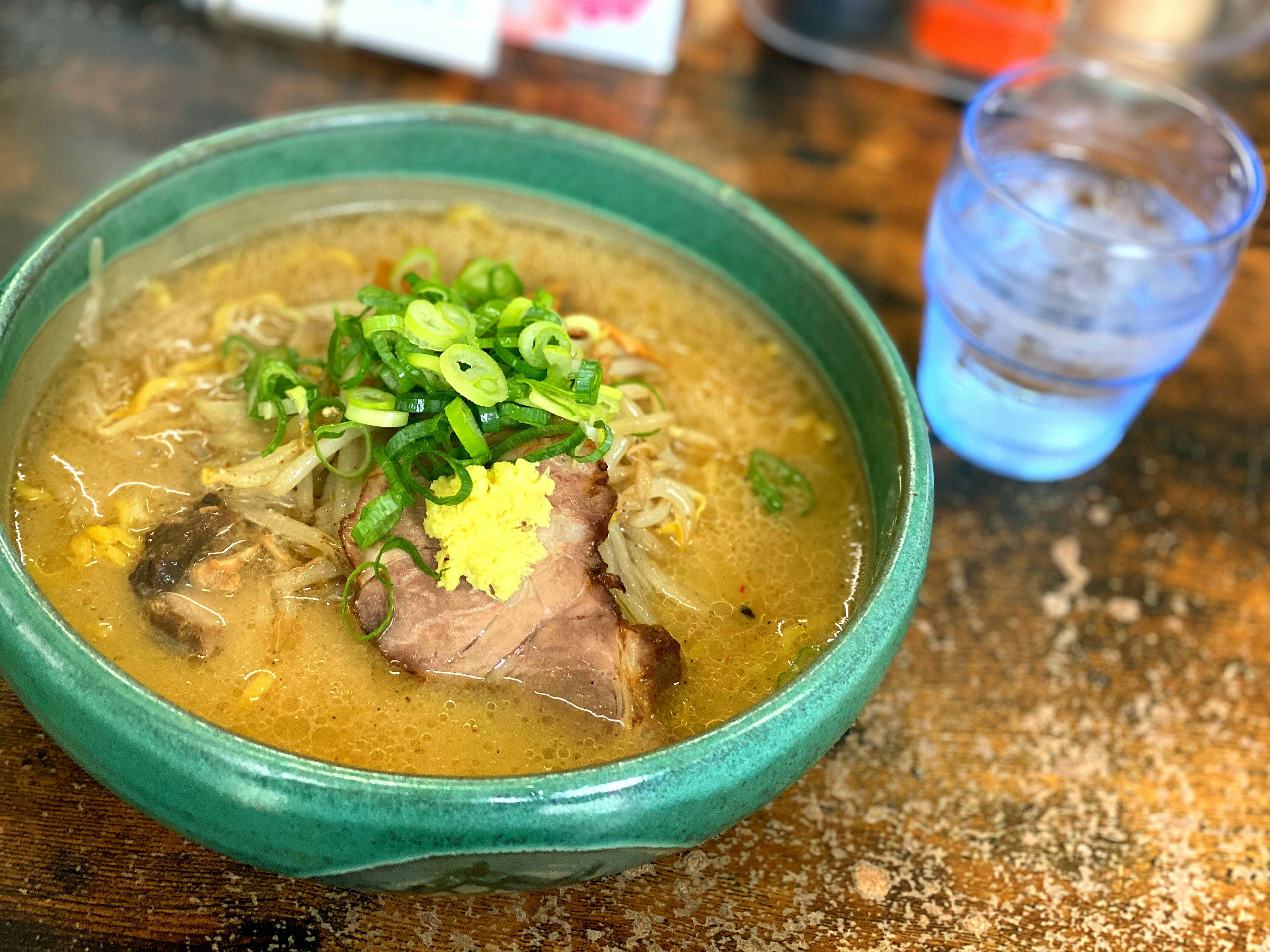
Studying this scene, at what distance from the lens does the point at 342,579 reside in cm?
168

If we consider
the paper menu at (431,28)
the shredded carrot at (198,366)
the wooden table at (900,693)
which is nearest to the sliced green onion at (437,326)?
the shredded carrot at (198,366)

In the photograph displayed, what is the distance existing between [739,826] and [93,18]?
9.26 ft

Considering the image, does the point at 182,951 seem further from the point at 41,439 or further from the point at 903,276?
the point at 903,276

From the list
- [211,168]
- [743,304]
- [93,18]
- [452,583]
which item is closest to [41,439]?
[211,168]

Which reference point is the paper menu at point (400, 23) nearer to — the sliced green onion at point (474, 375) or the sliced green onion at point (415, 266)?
the sliced green onion at point (415, 266)

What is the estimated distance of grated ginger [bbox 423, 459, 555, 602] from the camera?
1.56 meters

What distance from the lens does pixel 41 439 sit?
70.9 inches

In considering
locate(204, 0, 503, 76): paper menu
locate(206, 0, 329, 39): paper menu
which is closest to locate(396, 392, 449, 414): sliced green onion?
locate(204, 0, 503, 76): paper menu

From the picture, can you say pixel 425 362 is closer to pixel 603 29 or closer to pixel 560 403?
pixel 560 403

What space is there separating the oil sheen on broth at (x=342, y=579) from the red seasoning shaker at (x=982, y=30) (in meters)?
1.81

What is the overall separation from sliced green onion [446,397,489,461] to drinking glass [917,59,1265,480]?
1.22 metres

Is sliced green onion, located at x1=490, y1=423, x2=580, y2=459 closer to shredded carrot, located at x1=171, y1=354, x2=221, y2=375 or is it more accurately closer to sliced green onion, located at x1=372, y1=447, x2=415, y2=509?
sliced green onion, located at x1=372, y1=447, x2=415, y2=509

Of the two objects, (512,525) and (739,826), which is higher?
(512,525)

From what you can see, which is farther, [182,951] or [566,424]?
[566,424]
